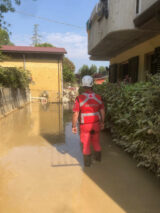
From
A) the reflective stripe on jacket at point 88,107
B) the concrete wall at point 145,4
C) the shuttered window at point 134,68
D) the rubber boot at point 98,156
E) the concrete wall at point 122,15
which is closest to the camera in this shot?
A: the reflective stripe on jacket at point 88,107

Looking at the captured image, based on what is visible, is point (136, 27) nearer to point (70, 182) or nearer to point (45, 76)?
point (70, 182)

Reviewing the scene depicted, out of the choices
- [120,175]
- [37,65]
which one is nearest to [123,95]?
[120,175]

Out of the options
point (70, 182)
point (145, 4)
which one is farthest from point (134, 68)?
point (70, 182)

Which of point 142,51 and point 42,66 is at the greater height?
point 42,66

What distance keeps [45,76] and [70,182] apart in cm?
1399

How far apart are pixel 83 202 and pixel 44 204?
551mm

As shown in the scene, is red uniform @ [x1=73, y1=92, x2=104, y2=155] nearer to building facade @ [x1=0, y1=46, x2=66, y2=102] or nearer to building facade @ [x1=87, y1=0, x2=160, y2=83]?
building facade @ [x1=87, y1=0, x2=160, y2=83]

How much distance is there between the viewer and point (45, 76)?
15750mm

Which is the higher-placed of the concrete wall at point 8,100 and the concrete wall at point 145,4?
the concrete wall at point 145,4

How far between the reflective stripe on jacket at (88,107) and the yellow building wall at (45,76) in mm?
12813

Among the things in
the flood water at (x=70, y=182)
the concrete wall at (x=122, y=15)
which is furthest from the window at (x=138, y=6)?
the flood water at (x=70, y=182)

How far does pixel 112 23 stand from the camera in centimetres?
537

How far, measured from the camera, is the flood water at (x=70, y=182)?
7.39ft

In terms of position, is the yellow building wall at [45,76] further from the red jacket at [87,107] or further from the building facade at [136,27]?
the red jacket at [87,107]
